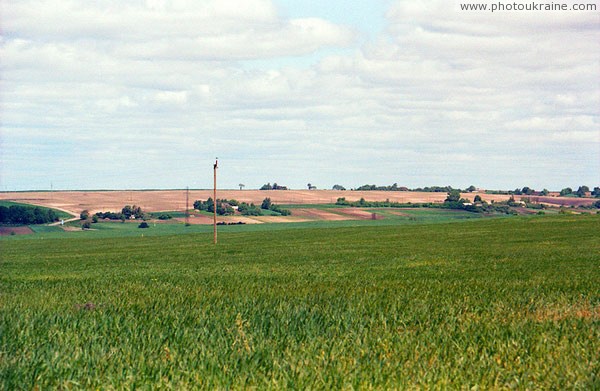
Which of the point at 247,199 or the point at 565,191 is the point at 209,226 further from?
the point at 565,191

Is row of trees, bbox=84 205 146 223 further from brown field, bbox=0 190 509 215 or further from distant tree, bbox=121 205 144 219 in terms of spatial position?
brown field, bbox=0 190 509 215

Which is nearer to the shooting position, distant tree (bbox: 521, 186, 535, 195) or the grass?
the grass

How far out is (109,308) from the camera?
1193 centimetres

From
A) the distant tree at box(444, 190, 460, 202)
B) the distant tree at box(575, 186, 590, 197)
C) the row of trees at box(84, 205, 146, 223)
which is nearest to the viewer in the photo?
the row of trees at box(84, 205, 146, 223)

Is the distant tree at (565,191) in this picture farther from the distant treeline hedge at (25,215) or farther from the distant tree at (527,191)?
the distant treeline hedge at (25,215)

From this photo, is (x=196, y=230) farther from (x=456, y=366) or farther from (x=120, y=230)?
(x=456, y=366)

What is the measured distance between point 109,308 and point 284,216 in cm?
12259

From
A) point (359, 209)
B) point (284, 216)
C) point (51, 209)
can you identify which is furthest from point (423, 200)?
point (51, 209)

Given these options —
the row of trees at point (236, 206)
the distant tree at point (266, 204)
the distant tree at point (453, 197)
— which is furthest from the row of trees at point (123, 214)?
the distant tree at point (453, 197)

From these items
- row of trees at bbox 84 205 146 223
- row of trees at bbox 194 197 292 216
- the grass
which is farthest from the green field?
row of trees at bbox 194 197 292 216

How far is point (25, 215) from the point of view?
127 m

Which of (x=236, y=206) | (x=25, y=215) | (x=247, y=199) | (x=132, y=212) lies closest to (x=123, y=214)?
(x=132, y=212)

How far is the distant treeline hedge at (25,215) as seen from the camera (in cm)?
12625

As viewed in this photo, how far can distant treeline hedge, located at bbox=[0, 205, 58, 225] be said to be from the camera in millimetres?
126250
